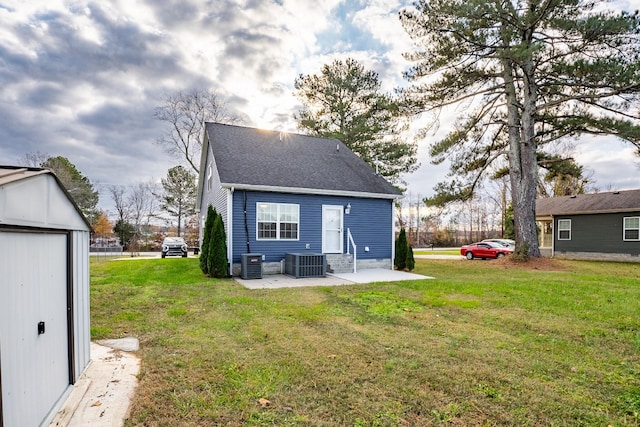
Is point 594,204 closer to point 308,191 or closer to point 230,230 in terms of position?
point 308,191

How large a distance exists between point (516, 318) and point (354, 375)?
→ 12.7ft

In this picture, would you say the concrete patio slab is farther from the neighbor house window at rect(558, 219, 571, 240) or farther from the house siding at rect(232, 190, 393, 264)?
the neighbor house window at rect(558, 219, 571, 240)

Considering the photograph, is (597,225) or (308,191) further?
(597,225)

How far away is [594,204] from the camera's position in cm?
1933

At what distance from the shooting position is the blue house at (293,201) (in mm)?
10992

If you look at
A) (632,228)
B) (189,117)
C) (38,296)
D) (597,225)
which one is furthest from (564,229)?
(189,117)

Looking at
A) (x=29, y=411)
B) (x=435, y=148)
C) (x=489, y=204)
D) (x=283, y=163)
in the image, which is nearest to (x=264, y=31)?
(x=283, y=163)

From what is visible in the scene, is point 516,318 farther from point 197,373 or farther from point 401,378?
point 197,373

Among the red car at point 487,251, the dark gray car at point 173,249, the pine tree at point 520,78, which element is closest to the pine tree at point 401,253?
the pine tree at point 520,78

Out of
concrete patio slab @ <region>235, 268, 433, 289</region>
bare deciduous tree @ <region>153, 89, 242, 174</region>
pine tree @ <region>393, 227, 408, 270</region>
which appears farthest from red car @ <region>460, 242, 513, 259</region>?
bare deciduous tree @ <region>153, 89, 242, 174</region>

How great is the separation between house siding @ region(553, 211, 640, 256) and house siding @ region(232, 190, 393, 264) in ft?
45.5

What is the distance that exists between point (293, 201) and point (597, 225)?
18.1m

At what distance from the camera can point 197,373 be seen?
11.8ft

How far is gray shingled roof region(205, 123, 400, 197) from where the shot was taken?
11.5 meters
